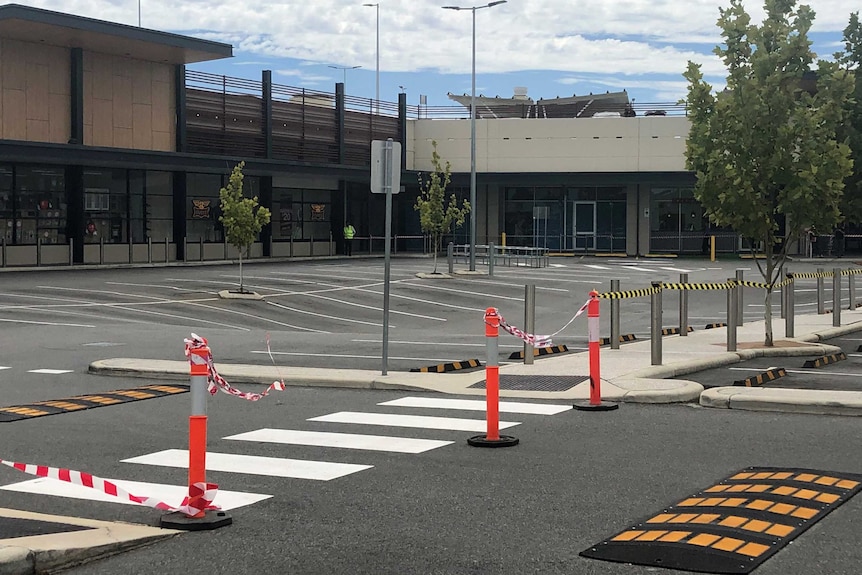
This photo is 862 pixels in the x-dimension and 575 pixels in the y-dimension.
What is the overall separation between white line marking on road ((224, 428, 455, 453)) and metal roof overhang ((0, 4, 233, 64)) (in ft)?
103

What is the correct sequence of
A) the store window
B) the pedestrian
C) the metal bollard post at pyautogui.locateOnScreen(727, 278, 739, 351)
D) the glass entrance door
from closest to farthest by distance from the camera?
1. the metal bollard post at pyautogui.locateOnScreen(727, 278, 739, 351)
2. the store window
3. the pedestrian
4. the glass entrance door

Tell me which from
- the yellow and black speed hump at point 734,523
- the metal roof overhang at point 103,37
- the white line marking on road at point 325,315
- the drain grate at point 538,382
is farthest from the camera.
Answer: the metal roof overhang at point 103,37

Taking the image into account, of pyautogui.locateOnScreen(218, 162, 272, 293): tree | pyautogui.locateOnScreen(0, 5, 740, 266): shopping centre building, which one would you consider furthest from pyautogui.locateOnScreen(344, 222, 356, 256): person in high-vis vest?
pyautogui.locateOnScreen(218, 162, 272, 293): tree

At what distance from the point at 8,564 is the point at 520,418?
6539 millimetres

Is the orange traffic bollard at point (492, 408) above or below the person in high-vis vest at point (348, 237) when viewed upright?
below

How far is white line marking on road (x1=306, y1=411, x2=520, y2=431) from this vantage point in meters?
11.4

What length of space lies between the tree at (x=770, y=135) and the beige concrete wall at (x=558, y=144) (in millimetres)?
38892

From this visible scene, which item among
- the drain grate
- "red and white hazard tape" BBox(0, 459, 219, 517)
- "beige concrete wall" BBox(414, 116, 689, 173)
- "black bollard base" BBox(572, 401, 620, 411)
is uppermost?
"beige concrete wall" BBox(414, 116, 689, 173)

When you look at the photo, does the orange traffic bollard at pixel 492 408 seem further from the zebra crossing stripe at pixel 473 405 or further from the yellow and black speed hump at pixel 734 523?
the yellow and black speed hump at pixel 734 523

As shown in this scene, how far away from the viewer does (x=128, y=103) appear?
4575 centimetres

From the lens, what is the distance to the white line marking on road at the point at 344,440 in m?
10.3

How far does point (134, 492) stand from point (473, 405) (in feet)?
17.0

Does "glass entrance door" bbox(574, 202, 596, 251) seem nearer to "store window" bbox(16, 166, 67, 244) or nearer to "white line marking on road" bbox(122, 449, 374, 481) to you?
"store window" bbox(16, 166, 67, 244)

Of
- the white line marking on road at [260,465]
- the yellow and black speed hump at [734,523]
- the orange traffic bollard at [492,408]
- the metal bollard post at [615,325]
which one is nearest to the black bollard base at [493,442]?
the orange traffic bollard at [492,408]
